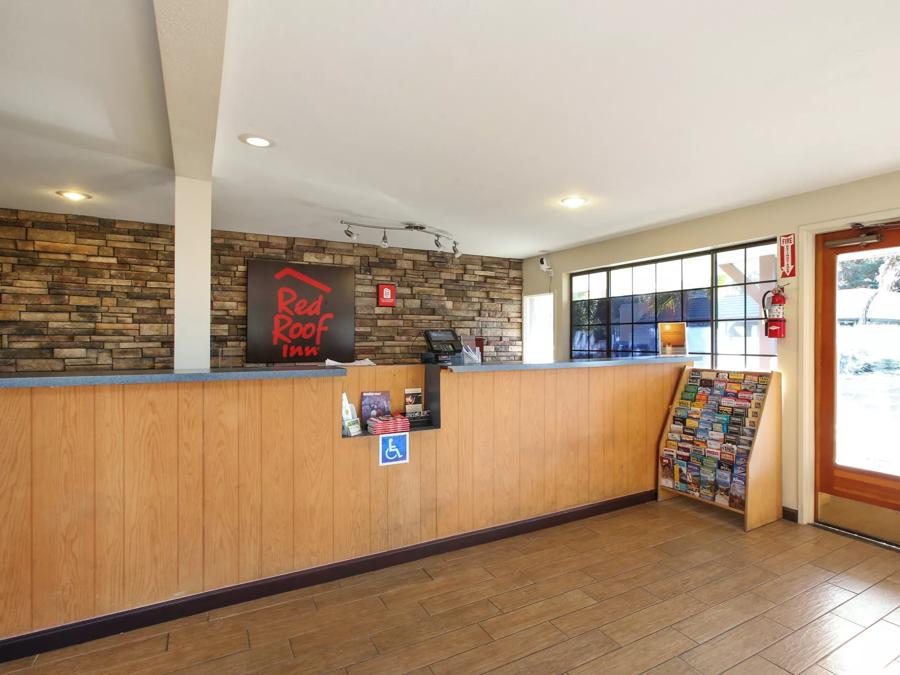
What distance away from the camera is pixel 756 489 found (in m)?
3.39

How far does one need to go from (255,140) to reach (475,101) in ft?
4.16

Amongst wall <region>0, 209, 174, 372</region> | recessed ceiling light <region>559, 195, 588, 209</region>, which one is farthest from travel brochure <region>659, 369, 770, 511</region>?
wall <region>0, 209, 174, 372</region>

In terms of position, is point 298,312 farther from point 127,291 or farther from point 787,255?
point 787,255

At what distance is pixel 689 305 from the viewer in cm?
447

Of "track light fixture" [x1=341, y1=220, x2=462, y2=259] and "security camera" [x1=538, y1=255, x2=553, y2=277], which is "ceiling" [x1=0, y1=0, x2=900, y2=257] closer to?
"track light fixture" [x1=341, y1=220, x2=462, y2=259]

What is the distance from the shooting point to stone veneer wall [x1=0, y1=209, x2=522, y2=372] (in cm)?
407

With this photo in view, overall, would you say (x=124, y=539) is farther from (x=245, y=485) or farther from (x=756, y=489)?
(x=756, y=489)

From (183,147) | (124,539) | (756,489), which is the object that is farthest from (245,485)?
(756,489)

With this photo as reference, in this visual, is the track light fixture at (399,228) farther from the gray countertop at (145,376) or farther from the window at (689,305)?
the gray countertop at (145,376)

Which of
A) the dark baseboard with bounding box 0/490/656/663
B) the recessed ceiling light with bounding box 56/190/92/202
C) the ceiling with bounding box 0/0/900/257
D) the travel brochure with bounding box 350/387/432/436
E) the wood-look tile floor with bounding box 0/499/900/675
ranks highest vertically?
the recessed ceiling light with bounding box 56/190/92/202

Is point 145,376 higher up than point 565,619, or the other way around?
point 145,376

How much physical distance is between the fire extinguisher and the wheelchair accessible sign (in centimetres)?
286

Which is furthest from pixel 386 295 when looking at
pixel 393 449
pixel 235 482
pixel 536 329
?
pixel 235 482

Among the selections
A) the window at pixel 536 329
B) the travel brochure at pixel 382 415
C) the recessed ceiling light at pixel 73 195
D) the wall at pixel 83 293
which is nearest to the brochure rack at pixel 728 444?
the travel brochure at pixel 382 415
